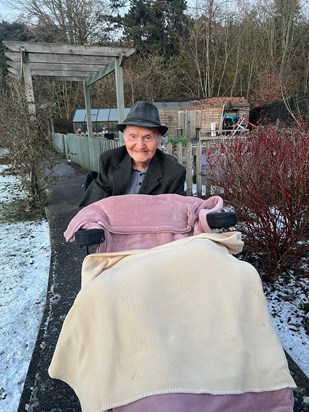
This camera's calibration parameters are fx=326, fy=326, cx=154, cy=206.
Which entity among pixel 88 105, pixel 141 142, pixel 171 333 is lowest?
pixel 171 333

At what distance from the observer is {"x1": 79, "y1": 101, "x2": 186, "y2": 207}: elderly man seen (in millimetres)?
2047

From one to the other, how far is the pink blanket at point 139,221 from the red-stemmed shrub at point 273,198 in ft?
4.17

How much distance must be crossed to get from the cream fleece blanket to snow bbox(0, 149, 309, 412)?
915 mm

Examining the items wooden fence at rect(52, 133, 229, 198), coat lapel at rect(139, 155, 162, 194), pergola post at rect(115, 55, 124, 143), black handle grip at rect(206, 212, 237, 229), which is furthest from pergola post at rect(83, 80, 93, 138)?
black handle grip at rect(206, 212, 237, 229)

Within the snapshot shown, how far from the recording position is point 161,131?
2.12m

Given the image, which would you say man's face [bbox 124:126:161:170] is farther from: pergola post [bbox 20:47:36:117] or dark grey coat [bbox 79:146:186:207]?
pergola post [bbox 20:47:36:117]

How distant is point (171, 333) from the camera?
4.03 feet

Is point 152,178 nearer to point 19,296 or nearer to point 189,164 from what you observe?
point 19,296

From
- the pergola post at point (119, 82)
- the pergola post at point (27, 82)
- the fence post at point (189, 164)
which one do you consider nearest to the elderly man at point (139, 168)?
the pergola post at point (27, 82)

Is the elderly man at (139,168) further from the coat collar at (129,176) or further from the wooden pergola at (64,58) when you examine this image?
the wooden pergola at (64,58)

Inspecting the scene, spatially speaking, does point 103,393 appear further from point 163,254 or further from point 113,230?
point 113,230

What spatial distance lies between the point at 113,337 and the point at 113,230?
0.62 metres

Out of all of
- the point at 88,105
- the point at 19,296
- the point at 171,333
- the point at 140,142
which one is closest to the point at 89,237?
the point at 171,333

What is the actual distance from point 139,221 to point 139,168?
1.92ft
